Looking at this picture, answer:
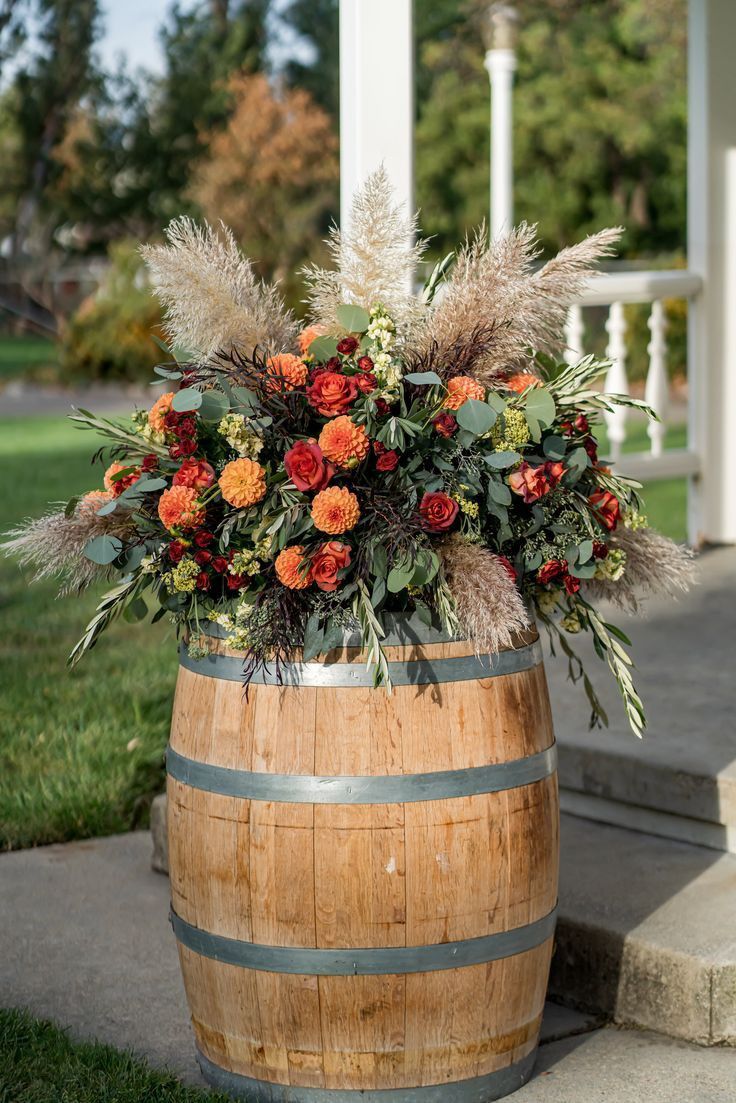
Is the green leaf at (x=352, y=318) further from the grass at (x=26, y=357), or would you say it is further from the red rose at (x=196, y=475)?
the grass at (x=26, y=357)

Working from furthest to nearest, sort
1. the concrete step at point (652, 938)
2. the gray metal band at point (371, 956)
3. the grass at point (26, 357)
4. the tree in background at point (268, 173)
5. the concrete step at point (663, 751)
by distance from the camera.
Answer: the tree in background at point (268, 173) < the grass at point (26, 357) < the concrete step at point (663, 751) < the concrete step at point (652, 938) < the gray metal band at point (371, 956)

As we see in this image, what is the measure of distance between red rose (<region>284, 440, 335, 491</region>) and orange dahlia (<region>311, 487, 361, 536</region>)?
0.03 meters

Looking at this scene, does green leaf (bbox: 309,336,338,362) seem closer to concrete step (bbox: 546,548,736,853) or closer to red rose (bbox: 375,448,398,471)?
red rose (bbox: 375,448,398,471)

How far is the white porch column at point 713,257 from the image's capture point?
609cm

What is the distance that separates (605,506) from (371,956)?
898 millimetres

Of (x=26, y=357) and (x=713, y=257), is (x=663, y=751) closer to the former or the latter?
(x=713, y=257)

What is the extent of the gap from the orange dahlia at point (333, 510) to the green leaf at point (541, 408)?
389 millimetres

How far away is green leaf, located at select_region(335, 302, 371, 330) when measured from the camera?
2.56 meters

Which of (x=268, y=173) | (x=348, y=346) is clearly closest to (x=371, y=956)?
(x=348, y=346)

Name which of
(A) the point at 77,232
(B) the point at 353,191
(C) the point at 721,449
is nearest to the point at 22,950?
(B) the point at 353,191

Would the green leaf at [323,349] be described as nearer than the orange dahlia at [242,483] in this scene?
No

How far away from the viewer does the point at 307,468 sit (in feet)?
7.75

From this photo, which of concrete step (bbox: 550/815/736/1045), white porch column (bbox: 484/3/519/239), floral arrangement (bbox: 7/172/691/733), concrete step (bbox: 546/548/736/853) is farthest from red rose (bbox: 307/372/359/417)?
white porch column (bbox: 484/3/519/239)

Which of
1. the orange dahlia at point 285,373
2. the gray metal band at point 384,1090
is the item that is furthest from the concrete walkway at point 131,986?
the orange dahlia at point 285,373
